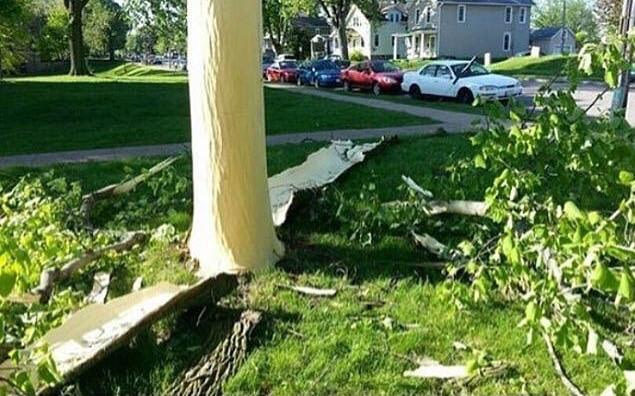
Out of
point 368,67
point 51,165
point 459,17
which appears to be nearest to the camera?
point 51,165

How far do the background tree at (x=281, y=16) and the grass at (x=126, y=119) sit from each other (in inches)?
1075

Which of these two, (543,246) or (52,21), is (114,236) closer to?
(543,246)

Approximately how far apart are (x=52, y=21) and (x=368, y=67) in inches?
1648

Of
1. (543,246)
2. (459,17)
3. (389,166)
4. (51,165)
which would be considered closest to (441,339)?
(543,246)

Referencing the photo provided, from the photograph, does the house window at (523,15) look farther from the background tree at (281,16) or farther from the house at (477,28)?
the background tree at (281,16)

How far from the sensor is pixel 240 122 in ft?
13.7

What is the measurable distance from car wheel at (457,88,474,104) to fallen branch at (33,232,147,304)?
17.2 meters

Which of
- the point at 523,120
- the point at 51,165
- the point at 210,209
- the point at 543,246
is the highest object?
the point at 523,120

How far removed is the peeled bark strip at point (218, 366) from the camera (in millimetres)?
2998

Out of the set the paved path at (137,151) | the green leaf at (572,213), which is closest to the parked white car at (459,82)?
the paved path at (137,151)

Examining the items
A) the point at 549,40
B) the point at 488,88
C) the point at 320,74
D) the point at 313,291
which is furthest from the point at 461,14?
the point at 313,291

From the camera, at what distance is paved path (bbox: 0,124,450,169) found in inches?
388

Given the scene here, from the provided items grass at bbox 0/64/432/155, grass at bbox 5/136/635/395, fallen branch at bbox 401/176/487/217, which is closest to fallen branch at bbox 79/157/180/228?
grass at bbox 5/136/635/395

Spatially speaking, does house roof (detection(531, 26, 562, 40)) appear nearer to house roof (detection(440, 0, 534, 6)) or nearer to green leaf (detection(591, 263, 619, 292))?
house roof (detection(440, 0, 534, 6))
